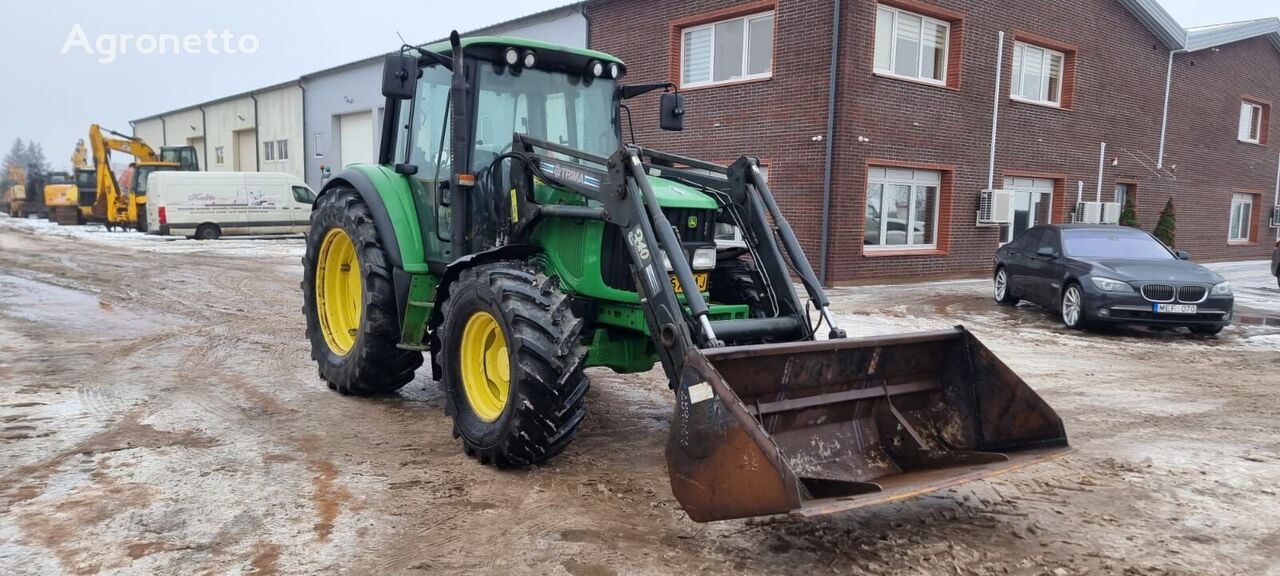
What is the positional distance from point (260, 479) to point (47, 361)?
419cm

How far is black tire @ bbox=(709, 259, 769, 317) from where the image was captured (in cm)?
528

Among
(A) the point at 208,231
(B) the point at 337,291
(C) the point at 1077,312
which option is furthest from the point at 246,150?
(C) the point at 1077,312

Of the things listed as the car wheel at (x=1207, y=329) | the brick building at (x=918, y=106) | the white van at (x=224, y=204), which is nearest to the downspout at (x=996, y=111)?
the brick building at (x=918, y=106)

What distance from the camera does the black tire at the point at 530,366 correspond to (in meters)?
4.42

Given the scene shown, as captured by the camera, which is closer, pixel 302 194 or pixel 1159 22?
pixel 1159 22

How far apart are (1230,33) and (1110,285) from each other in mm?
16112

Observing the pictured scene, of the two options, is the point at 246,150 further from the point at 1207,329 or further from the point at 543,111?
the point at 1207,329

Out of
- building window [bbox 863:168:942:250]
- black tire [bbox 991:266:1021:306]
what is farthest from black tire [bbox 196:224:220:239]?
black tire [bbox 991:266:1021:306]

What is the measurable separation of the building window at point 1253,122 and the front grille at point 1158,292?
17757 millimetres

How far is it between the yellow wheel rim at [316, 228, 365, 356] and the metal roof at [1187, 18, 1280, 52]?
2121 centimetres

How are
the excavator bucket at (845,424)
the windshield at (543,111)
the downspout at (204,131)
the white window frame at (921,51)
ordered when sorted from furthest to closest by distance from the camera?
the downspout at (204,131), the white window frame at (921,51), the windshield at (543,111), the excavator bucket at (845,424)

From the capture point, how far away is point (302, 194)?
88.2ft

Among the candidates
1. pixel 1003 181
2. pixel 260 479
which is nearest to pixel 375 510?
pixel 260 479

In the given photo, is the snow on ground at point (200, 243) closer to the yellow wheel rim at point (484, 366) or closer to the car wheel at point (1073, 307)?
the car wheel at point (1073, 307)
